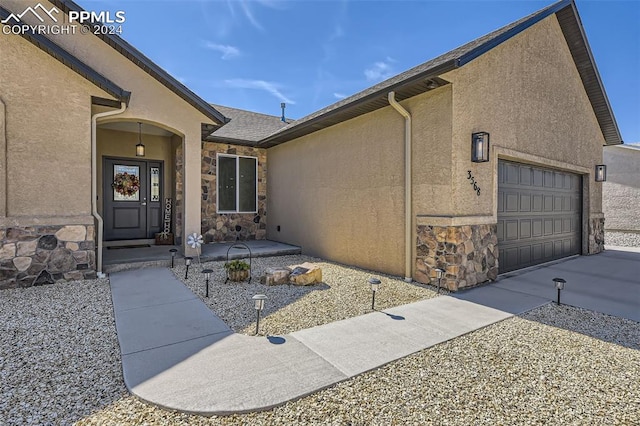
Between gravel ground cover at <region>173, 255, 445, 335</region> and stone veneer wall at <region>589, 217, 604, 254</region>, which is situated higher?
stone veneer wall at <region>589, 217, 604, 254</region>

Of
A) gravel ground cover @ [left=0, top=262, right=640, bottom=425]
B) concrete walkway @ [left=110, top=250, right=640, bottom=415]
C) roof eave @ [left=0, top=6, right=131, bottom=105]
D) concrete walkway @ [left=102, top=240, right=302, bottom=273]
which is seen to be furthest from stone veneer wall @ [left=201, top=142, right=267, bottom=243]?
gravel ground cover @ [left=0, top=262, right=640, bottom=425]

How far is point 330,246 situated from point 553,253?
566cm

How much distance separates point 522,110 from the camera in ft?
21.3

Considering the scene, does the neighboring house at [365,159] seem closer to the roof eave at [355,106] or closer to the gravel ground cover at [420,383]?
the roof eave at [355,106]

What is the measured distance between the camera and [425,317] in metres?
4.03

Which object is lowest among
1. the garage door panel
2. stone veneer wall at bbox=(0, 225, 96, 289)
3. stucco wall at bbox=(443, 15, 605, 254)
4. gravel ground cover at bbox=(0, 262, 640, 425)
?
gravel ground cover at bbox=(0, 262, 640, 425)

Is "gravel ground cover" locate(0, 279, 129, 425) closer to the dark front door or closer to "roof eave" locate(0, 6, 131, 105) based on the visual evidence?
"roof eave" locate(0, 6, 131, 105)

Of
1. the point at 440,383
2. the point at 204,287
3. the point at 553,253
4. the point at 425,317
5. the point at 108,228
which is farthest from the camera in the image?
the point at 108,228

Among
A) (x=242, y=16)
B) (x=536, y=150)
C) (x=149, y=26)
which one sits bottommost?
(x=536, y=150)

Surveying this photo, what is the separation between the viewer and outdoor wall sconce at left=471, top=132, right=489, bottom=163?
5.42 m

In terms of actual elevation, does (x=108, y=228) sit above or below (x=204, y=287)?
above

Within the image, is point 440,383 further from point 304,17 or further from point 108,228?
point 304,17

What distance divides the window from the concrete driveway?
23.4 ft

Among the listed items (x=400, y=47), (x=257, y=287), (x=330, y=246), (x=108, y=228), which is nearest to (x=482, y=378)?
(x=257, y=287)
